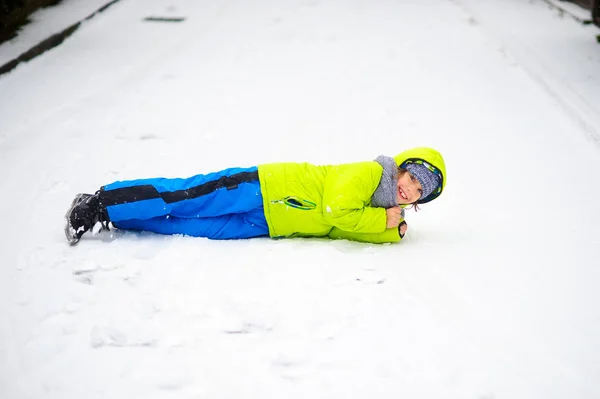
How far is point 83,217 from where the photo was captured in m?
2.88

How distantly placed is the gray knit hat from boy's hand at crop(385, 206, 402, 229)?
0.18m

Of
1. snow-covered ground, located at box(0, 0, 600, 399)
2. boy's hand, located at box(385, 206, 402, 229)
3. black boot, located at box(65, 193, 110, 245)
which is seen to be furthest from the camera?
boy's hand, located at box(385, 206, 402, 229)

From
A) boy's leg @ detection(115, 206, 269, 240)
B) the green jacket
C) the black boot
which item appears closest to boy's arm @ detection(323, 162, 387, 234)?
the green jacket

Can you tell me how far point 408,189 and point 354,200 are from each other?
0.32 metres

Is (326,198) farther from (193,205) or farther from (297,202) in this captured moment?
(193,205)

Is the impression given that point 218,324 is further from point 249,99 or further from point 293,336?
point 249,99

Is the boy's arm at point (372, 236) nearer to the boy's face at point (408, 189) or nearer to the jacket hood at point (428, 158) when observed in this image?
the boy's face at point (408, 189)

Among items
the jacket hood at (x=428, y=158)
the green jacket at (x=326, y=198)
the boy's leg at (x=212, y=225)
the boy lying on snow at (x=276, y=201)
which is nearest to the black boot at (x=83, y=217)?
the boy lying on snow at (x=276, y=201)

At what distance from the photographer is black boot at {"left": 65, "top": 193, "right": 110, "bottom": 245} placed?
2.87 m

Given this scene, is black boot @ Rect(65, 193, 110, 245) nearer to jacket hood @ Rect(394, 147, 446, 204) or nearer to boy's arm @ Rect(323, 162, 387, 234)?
boy's arm @ Rect(323, 162, 387, 234)

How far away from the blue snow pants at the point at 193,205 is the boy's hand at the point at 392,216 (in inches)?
25.5

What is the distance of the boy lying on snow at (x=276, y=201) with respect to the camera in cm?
289

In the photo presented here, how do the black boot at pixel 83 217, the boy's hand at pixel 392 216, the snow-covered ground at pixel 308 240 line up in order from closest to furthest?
the snow-covered ground at pixel 308 240
the black boot at pixel 83 217
the boy's hand at pixel 392 216

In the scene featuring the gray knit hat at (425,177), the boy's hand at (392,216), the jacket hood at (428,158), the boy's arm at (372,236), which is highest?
the jacket hood at (428,158)
